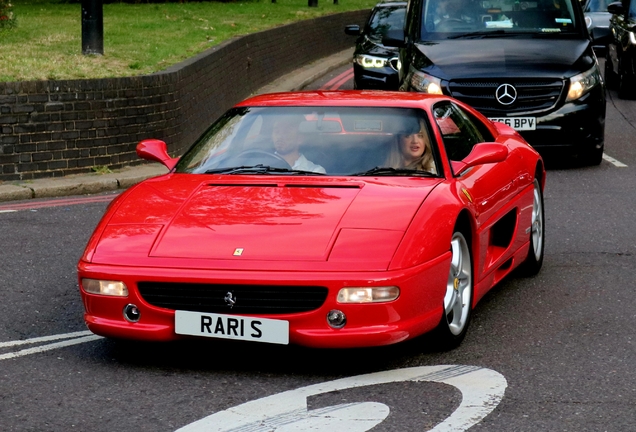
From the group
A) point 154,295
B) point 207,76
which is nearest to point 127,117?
point 207,76

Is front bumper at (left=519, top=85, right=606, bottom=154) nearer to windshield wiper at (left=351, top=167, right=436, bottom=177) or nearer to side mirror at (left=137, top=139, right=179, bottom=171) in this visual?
side mirror at (left=137, top=139, right=179, bottom=171)

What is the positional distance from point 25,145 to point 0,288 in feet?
16.9

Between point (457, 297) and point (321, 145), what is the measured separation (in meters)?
1.20

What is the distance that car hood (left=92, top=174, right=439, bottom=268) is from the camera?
5.69 m

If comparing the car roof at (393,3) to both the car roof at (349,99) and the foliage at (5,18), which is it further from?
the car roof at (349,99)

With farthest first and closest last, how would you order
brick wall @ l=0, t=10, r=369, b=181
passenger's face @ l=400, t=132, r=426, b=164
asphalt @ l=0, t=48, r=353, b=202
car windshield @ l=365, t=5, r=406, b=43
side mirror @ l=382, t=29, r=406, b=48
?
car windshield @ l=365, t=5, r=406, b=43, side mirror @ l=382, t=29, r=406, b=48, brick wall @ l=0, t=10, r=369, b=181, asphalt @ l=0, t=48, r=353, b=202, passenger's face @ l=400, t=132, r=426, b=164

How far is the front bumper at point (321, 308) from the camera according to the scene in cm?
552

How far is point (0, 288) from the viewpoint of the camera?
7.73 meters

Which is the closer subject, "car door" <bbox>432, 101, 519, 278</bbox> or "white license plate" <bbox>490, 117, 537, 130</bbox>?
"car door" <bbox>432, 101, 519, 278</bbox>

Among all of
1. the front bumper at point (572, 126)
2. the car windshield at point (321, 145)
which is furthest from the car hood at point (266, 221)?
the front bumper at point (572, 126)

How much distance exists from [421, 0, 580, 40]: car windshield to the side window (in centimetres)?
620

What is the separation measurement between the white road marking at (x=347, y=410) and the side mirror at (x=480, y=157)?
138 cm

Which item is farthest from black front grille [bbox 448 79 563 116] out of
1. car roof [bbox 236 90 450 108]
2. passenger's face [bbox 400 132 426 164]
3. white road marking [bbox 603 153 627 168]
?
passenger's face [bbox 400 132 426 164]

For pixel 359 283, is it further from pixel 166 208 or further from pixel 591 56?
pixel 591 56
